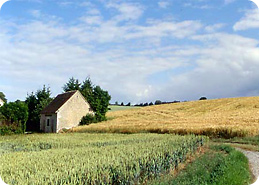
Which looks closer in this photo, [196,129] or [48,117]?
[196,129]

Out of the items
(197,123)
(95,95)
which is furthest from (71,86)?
(197,123)

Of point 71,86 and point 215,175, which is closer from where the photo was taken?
point 215,175

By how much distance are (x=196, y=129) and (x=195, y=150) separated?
6.88m

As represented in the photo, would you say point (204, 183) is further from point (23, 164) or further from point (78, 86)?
point (78, 86)

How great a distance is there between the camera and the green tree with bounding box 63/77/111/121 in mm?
34047

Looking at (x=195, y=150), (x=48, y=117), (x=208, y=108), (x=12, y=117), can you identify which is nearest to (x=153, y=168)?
(x=195, y=150)

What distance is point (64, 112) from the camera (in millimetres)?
31344

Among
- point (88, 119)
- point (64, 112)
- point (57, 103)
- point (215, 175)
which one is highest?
point (57, 103)

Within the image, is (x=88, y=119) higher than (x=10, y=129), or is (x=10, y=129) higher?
A: (x=88, y=119)

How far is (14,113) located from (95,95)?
35.5 ft

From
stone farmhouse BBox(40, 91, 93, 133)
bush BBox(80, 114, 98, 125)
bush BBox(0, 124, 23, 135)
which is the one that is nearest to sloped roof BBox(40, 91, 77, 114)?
stone farmhouse BBox(40, 91, 93, 133)

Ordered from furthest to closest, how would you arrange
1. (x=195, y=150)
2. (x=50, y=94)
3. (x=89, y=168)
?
1. (x=50, y=94)
2. (x=195, y=150)
3. (x=89, y=168)

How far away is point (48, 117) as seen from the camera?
105 ft

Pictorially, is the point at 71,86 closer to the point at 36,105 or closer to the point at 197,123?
the point at 36,105
